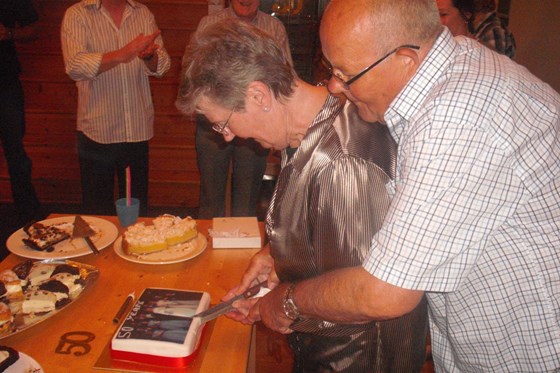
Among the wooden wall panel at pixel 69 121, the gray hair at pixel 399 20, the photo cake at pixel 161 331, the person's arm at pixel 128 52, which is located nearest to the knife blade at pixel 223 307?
the photo cake at pixel 161 331

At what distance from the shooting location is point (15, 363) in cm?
113

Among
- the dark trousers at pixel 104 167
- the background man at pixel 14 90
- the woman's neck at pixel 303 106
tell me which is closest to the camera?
the woman's neck at pixel 303 106

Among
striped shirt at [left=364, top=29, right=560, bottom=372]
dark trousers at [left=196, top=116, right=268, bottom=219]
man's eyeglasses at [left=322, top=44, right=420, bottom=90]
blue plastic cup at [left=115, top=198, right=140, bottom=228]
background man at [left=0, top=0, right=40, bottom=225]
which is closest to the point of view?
striped shirt at [left=364, top=29, right=560, bottom=372]

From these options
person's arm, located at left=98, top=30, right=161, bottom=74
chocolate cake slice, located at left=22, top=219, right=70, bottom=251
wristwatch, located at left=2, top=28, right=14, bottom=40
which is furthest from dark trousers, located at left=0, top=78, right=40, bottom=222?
chocolate cake slice, located at left=22, top=219, right=70, bottom=251

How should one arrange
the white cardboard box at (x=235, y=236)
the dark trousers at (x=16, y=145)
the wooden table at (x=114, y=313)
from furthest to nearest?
the dark trousers at (x=16, y=145)
the white cardboard box at (x=235, y=236)
the wooden table at (x=114, y=313)

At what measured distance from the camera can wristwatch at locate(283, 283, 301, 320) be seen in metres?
1.22

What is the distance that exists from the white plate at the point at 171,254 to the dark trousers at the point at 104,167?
140 centimetres

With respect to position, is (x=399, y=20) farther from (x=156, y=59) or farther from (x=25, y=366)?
(x=156, y=59)

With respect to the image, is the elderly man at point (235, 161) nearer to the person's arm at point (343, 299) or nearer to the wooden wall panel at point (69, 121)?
the wooden wall panel at point (69, 121)

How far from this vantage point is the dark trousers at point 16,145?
336cm

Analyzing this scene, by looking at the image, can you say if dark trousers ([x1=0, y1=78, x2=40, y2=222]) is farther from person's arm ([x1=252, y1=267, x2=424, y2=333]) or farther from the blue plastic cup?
person's arm ([x1=252, y1=267, x2=424, y2=333])

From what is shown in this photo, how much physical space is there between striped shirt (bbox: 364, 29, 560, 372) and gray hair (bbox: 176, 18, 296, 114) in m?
0.37

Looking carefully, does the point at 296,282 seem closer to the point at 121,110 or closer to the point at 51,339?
the point at 51,339

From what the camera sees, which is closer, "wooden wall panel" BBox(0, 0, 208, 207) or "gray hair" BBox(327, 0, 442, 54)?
"gray hair" BBox(327, 0, 442, 54)
